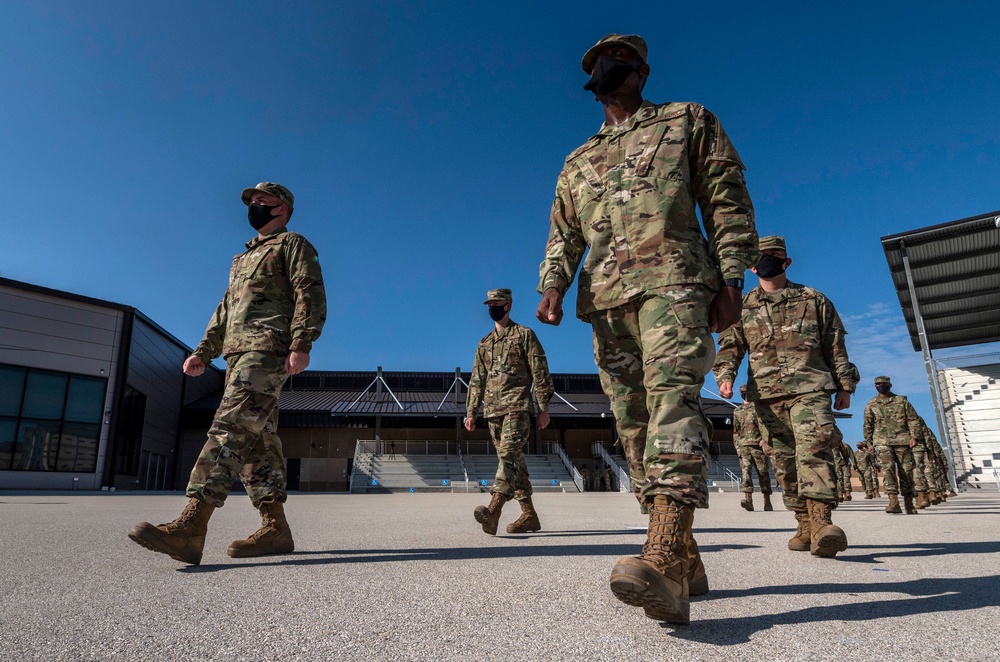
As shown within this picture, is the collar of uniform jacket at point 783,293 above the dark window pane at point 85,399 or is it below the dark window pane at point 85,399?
below

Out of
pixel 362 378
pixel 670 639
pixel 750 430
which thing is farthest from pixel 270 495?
pixel 362 378

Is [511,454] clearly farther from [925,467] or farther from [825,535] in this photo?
[925,467]

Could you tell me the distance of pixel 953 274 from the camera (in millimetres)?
23969

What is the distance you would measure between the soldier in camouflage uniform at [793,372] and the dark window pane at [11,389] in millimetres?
28063

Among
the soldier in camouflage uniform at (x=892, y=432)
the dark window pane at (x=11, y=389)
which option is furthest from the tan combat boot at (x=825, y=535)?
the dark window pane at (x=11, y=389)

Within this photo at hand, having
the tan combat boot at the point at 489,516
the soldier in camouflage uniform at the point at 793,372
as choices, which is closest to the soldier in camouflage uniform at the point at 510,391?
the tan combat boot at the point at 489,516

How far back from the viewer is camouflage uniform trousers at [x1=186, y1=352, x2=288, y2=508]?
10.4ft

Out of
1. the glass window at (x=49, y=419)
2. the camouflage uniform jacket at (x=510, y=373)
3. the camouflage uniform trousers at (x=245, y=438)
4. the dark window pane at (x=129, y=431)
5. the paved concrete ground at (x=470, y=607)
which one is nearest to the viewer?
the paved concrete ground at (x=470, y=607)

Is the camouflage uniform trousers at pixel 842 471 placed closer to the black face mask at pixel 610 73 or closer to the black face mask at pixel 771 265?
the black face mask at pixel 771 265

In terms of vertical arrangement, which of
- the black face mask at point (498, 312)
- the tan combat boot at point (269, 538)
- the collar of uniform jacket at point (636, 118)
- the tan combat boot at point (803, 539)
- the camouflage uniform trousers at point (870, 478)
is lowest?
the tan combat boot at point (803, 539)

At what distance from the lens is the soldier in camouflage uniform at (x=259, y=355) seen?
3.25 meters

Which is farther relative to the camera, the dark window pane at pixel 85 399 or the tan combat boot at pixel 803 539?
the dark window pane at pixel 85 399

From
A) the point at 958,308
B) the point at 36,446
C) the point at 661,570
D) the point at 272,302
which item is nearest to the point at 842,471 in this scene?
the point at 272,302

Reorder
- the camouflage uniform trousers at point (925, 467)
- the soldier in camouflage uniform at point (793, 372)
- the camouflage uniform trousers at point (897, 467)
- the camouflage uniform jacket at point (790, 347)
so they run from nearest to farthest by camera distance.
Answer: the soldier in camouflage uniform at point (793, 372) < the camouflage uniform jacket at point (790, 347) < the camouflage uniform trousers at point (897, 467) < the camouflage uniform trousers at point (925, 467)
